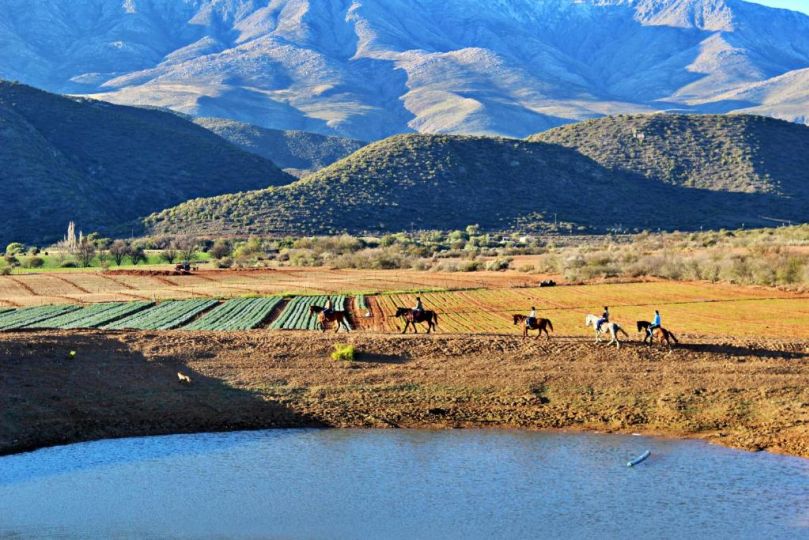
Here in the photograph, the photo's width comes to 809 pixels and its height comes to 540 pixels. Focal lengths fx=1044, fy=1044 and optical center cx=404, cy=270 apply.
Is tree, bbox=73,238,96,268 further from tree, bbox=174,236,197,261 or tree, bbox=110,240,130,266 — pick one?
tree, bbox=174,236,197,261

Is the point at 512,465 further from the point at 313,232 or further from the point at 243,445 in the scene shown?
the point at 313,232

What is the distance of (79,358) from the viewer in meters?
30.2

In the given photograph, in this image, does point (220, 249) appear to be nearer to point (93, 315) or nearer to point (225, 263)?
point (225, 263)

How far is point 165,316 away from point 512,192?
Answer: 3592 inches

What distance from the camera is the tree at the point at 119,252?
96.9 metres

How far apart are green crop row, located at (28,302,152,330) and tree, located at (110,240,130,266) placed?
45551mm

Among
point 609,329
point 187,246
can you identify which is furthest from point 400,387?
point 187,246

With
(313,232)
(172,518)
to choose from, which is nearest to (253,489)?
(172,518)

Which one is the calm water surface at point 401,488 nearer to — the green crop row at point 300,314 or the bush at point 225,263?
the green crop row at point 300,314

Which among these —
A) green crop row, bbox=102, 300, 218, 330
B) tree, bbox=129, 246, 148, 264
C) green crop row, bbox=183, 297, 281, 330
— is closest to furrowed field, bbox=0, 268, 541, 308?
green crop row, bbox=102, 300, 218, 330

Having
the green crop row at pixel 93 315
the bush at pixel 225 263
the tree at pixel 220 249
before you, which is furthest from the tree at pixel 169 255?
the green crop row at pixel 93 315

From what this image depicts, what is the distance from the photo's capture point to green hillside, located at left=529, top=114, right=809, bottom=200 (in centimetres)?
13775

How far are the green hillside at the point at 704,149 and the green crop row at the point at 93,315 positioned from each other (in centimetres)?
10149

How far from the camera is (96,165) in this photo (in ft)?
471
